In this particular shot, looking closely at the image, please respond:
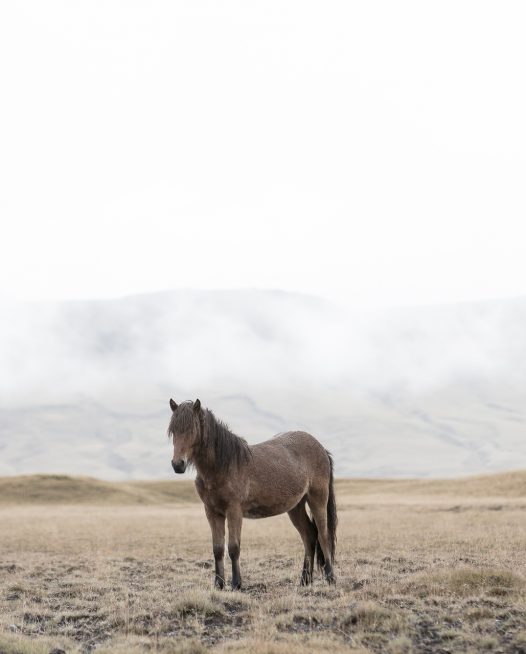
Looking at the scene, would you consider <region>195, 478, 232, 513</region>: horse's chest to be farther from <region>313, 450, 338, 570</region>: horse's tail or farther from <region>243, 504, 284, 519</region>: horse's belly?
<region>313, 450, 338, 570</region>: horse's tail

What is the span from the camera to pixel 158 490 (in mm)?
60875

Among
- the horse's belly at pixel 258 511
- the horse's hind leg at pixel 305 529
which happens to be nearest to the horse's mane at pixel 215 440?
the horse's belly at pixel 258 511

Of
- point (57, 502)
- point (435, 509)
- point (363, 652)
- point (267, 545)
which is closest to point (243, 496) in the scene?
point (363, 652)

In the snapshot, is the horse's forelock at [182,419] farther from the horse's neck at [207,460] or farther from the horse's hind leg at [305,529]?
the horse's hind leg at [305,529]

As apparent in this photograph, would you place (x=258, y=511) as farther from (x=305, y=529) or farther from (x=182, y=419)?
(x=182, y=419)

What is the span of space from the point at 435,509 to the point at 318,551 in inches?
1006

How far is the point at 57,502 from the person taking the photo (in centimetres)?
5200

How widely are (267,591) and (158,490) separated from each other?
49.1 meters

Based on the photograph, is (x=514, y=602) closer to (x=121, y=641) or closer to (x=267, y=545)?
(x=121, y=641)

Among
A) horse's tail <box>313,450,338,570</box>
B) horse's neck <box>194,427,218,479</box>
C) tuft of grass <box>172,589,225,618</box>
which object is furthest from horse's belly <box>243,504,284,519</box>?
tuft of grass <box>172,589,225,618</box>

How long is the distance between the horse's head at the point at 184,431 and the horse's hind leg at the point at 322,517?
327cm

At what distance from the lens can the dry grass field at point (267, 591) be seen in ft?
30.6

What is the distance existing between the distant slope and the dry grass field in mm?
18979

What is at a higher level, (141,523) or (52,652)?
(52,652)
